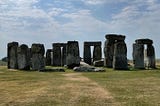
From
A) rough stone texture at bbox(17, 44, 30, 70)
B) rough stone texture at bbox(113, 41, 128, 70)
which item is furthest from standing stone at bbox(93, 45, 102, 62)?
rough stone texture at bbox(17, 44, 30, 70)

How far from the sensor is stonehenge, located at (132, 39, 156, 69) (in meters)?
41.5

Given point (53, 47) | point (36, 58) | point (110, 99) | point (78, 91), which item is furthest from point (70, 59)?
point (110, 99)

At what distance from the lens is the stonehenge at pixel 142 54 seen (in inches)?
1633

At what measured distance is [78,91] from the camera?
18.7 meters

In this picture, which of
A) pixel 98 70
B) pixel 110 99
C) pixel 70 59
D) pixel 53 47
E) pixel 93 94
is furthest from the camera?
pixel 53 47

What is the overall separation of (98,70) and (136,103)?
20.2 m

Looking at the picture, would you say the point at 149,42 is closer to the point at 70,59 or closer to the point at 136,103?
the point at 70,59

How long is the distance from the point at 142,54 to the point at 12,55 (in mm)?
13753

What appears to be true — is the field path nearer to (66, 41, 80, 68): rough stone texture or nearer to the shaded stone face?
(66, 41, 80, 68): rough stone texture

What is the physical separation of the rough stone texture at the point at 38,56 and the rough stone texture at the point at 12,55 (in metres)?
2.63

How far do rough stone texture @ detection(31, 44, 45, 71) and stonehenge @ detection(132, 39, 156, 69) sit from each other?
34.0ft

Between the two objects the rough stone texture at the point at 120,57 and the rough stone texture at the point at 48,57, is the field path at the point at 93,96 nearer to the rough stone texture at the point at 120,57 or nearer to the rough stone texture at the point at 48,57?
the rough stone texture at the point at 120,57

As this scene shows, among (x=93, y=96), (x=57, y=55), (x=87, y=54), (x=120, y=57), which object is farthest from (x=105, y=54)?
(x=93, y=96)

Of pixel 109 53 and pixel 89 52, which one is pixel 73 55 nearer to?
pixel 109 53
